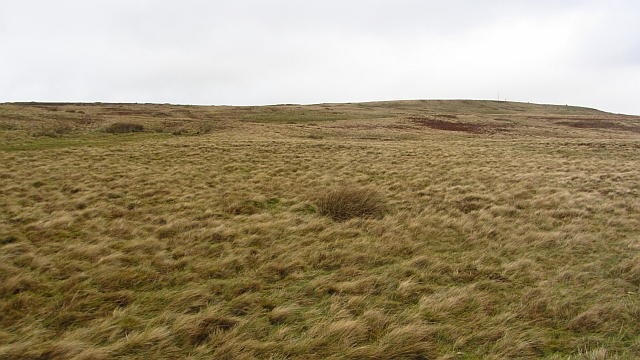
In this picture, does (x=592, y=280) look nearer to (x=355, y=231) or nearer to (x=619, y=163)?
(x=355, y=231)

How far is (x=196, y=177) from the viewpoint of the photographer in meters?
12.6

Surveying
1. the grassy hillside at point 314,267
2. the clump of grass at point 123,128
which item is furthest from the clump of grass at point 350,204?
the clump of grass at point 123,128

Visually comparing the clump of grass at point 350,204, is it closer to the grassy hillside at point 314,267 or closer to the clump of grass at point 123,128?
the grassy hillside at point 314,267

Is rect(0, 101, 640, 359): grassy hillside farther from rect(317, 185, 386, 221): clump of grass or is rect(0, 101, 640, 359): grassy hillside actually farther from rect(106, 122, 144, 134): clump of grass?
rect(106, 122, 144, 134): clump of grass

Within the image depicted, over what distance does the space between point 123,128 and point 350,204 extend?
28734 millimetres

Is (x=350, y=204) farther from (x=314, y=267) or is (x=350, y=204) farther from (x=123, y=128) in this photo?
(x=123, y=128)

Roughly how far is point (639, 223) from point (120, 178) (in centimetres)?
1581

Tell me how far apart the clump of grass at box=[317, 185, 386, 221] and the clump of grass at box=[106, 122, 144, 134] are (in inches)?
1064

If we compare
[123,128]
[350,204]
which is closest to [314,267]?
[350,204]

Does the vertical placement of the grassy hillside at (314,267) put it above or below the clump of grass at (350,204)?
below

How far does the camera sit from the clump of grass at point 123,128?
93.4ft

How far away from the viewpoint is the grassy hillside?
3.64 m

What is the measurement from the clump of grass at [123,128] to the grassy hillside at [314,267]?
17.5m

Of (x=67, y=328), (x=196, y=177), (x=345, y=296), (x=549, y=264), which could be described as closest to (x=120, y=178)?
(x=196, y=177)
